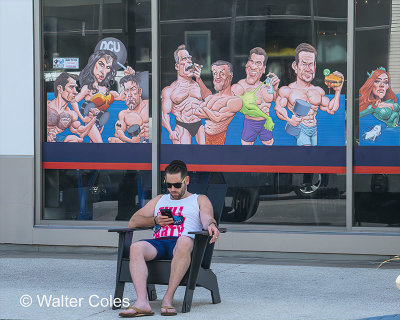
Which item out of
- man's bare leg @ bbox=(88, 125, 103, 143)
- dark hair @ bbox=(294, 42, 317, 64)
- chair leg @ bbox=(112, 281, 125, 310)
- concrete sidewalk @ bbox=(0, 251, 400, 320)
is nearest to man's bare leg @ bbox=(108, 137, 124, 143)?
man's bare leg @ bbox=(88, 125, 103, 143)

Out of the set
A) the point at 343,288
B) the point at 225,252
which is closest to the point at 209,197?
the point at 343,288

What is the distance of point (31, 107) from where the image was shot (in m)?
10.6

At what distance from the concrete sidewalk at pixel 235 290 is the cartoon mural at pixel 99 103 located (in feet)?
4.98

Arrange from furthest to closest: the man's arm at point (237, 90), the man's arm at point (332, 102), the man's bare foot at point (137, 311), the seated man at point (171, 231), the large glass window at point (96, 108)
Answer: the large glass window at point (96, 108), the man's arm at point (237, 90), the man's arm at point (332, 102), the seated man at point (171, 231), the man's bare foot at point (137, 311)

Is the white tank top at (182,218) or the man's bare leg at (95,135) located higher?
the man's bare leg at (95,135)

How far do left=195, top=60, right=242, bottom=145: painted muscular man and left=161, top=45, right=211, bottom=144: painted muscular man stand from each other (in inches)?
3.4

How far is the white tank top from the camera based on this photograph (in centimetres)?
725

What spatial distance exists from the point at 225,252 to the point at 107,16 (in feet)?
10.3

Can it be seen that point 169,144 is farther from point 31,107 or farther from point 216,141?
point 31,107

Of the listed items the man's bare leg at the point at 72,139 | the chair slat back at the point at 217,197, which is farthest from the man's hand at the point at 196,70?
the chair slat back at the point at 217,197

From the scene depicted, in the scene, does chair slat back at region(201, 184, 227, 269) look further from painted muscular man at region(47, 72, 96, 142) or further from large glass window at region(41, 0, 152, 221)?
painted muscular man at region(47, 72, 96, 142)

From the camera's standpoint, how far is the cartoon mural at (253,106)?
32.3ft

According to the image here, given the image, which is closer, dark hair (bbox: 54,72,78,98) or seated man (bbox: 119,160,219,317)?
seated man (bbox: 119,160,219,317)

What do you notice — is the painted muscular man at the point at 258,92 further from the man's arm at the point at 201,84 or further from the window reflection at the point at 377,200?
the window reflection at the point at 377,200
